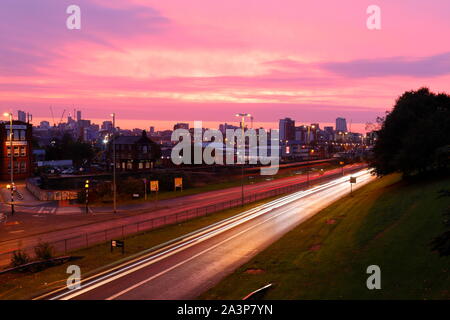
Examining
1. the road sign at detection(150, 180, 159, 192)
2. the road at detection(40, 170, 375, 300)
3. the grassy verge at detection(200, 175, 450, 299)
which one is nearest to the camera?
the grassy verge at detection(200, 175, 450, 299)

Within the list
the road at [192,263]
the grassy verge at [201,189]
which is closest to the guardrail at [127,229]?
the road at [192,263]

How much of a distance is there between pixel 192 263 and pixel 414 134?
115 feet

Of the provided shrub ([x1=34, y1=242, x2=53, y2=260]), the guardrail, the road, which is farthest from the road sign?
shrub ([x1=34, y1=242, x2=53, y2=260])

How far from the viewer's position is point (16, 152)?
251 feet

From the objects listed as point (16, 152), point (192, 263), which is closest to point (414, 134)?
point (192, 263)

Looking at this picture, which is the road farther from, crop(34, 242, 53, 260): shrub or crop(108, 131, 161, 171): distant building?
crop(108, 131, 161, 171): distant building

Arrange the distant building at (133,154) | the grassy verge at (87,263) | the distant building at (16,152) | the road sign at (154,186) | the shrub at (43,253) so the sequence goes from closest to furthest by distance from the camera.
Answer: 1. the grassy verge at (87,263)
2. the shrub at (43,253)
3. the road sign at (154,186)
4. the distant building at (16,152)
5. the distant building at (133,154)

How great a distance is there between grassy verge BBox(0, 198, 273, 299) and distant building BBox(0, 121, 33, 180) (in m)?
55.3

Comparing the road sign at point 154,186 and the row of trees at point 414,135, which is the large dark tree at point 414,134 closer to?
the row of trees at point 414,135

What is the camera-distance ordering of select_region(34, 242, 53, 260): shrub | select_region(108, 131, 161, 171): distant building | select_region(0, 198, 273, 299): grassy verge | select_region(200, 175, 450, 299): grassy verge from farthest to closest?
select_region(108, 131, 161, 171): distant building, select_region(34, 242, 53, 260): shrub, select_region(0, 198, 273, 299): grassy verge, select_region(200, 175, 450, 299): grassy verge

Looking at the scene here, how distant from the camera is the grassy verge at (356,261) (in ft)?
51.2

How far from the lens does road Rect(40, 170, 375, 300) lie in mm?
18359

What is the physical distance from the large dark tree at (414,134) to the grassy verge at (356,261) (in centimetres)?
1443

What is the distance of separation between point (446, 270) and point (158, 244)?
62.7ft
